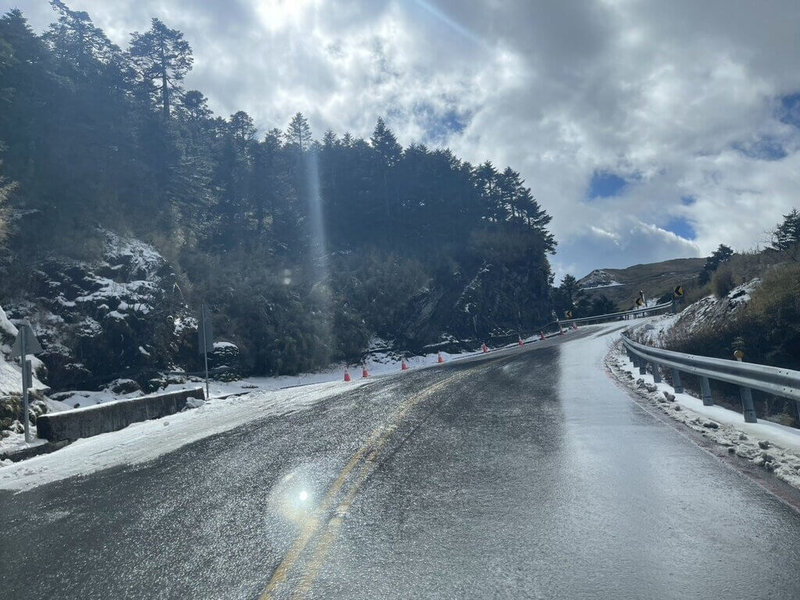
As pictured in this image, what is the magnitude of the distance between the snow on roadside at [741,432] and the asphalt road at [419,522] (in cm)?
46

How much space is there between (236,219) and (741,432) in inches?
1802

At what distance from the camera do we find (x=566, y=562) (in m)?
3.80

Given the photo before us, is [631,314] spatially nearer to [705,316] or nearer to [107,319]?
[705,316]

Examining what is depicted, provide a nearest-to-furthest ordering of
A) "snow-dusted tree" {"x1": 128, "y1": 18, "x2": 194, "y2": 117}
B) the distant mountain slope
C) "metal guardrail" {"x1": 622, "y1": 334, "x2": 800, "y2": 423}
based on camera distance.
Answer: "metal guardrail" {"x1": 622, "y1": 334, "x2": 800, "y2": 423}
"snow-dusted tree" {"x1": 128, "y1": 18, "x2": 194, "y2": 117}
the distant mountain slope

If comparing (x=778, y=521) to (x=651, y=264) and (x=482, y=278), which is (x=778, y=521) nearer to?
(x=482, y=278)

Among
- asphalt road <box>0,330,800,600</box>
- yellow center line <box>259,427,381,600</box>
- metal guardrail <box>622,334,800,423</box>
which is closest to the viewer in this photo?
asphalt road <box>0,330,800,600</box>

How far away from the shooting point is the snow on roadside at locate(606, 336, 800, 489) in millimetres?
5742

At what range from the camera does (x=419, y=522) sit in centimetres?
475

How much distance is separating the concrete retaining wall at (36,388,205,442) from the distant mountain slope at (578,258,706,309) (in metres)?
107

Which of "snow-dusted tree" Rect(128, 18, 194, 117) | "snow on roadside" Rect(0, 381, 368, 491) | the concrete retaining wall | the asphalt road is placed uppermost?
"snow-dusted tree" Rect(128, 18, 194, 117)

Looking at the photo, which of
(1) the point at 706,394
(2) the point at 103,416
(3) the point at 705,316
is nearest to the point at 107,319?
(2) the point at 103,416

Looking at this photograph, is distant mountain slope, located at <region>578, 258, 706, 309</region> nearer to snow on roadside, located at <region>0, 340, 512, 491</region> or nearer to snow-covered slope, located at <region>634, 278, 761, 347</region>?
snow-covered slope, located at <region>634, 278, 761, 347</region>

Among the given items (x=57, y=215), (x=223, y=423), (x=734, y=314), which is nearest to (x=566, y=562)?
(x=223, y=423)

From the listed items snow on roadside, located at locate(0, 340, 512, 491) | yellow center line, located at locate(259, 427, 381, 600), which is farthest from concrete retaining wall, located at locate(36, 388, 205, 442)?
yellow center line, located at locate(259, 427, 381, 600)
